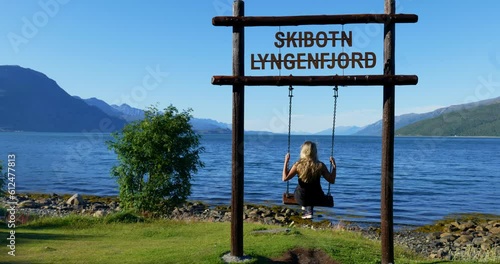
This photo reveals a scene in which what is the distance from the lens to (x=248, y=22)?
13023 mm

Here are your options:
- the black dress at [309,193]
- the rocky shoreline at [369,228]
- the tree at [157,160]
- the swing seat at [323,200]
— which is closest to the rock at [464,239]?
the rocky shoreline at [369,228]

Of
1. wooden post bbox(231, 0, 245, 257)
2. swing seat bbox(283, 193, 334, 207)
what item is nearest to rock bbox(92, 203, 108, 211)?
wooden post bbox(231, 0, 245, 257)

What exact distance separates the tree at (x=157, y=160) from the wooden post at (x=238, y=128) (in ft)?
42.2

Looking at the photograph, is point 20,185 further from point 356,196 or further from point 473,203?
point 473,203

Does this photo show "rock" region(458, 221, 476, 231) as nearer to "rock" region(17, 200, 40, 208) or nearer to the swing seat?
the swing seat

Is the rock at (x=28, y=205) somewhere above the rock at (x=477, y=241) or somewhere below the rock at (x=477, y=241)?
above

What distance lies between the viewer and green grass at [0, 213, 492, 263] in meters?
13.9

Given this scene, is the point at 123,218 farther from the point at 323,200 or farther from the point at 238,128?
the point at 323,200

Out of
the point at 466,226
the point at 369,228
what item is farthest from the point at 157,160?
the point at 466,226

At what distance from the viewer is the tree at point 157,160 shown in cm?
2583

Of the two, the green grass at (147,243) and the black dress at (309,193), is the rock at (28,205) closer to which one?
the green grass at (147,243)

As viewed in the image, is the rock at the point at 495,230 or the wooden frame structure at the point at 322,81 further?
the rock at the point at 495,230

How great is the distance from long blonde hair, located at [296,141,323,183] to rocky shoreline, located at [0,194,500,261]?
44.7 ft

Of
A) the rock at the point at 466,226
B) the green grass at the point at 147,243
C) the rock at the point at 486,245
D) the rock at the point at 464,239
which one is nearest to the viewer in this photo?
the green grass at the point at 147,243
